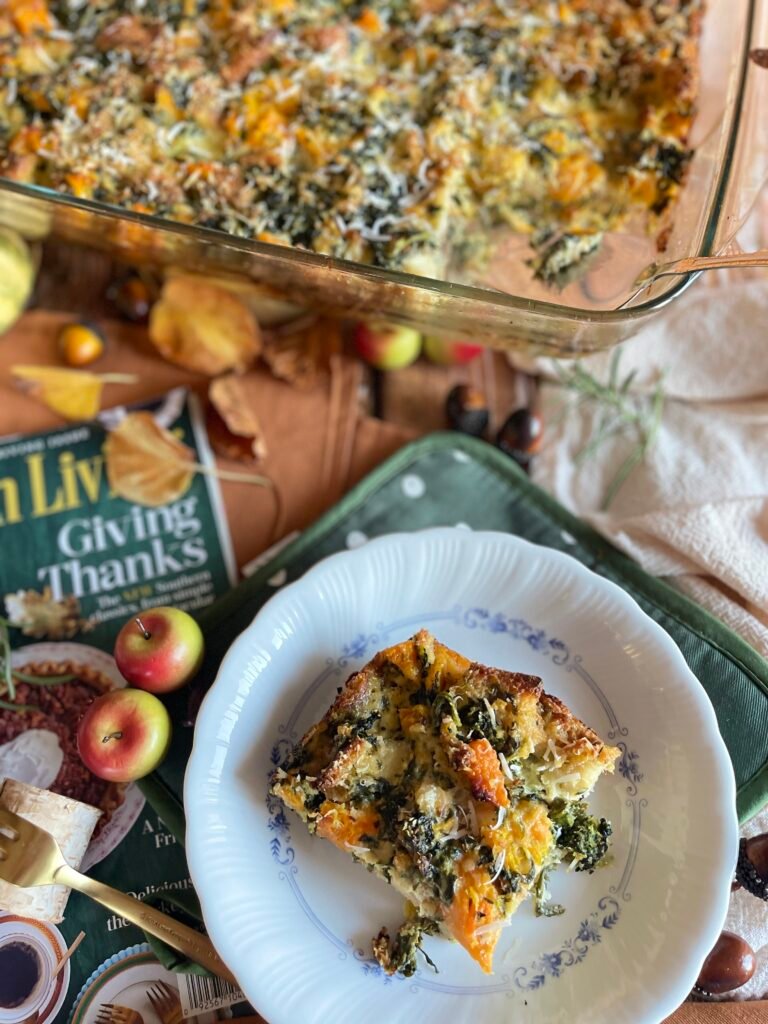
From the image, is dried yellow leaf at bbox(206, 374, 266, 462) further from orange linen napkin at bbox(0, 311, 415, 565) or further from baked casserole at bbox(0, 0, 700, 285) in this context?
baked casserole at bbox(0, 0, 700, 285)

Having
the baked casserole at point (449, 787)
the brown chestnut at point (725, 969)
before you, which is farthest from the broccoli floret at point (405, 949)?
the brown chestnut at point (725, 969)

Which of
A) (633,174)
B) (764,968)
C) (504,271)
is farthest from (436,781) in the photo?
(633,174)

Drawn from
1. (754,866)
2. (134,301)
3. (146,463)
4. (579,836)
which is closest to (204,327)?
(134,301)

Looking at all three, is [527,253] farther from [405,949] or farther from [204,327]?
[405,949]

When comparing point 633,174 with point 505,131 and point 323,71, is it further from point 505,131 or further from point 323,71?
point 323,71

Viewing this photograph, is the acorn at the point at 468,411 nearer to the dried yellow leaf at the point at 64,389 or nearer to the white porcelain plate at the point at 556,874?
the white porcelain plate at the point at 556,874

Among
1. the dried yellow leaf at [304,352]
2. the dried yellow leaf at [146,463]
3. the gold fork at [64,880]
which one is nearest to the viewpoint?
the gold fork at [64,880]

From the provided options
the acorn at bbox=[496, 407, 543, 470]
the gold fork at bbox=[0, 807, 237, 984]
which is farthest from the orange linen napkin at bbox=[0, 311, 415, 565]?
the gold fork at bbox=[0, 807, 237, 984]
